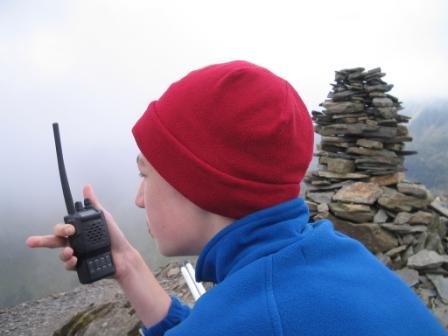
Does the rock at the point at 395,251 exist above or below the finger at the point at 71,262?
below

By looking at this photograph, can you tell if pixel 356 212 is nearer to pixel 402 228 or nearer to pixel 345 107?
pixel 402 228

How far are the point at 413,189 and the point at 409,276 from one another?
1422 mm

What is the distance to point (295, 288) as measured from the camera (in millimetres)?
945

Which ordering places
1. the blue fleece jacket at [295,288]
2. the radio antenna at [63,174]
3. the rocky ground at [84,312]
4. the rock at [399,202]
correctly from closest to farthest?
the blue fleece jacket at [295,288], the radio antenna at [63,174], the rocky ground at [84,312], the rock at [399,202]

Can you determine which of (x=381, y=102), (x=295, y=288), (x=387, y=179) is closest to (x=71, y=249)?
(x=295, y=288)

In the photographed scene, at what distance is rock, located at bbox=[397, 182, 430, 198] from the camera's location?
5.89 m

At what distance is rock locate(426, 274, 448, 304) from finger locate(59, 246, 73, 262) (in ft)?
17.5

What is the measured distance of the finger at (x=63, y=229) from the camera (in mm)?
1530

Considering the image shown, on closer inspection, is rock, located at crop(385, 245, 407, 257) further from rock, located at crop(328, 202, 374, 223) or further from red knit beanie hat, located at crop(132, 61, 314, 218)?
red knit beanie hat, located at crop(132, 61, 314, 218)

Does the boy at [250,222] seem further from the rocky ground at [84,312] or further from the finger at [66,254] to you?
the rocky ground at [84,312]

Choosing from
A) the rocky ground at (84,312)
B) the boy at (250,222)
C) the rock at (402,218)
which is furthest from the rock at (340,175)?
the boy at (250,222)

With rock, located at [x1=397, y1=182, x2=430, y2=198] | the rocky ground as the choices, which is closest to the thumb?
the rocky ground

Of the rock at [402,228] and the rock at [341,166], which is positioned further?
the rock at [341,166]

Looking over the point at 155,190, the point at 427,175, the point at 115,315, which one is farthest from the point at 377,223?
the point at 427,175
